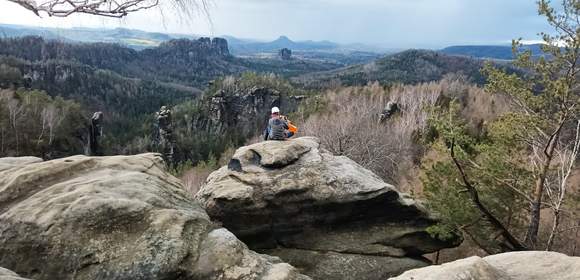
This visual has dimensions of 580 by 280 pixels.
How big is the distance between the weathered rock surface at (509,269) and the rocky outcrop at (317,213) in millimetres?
6869

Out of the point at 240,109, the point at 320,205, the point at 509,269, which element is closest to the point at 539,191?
the point at 320,205

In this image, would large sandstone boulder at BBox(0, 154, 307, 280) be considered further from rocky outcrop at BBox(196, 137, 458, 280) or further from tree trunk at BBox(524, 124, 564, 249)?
tree trunk at BBox(524, 124, 564, 249)

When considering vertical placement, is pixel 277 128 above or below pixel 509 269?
above

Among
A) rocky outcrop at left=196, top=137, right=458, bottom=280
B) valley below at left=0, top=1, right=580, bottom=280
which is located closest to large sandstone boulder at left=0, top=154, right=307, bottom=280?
valley below at left=0, top=1, right=580, bottom=280

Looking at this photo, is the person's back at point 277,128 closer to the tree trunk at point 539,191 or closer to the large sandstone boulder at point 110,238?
the large sandstone boulder at point 110,238

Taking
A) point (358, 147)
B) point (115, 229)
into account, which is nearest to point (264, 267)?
point (115, 229)

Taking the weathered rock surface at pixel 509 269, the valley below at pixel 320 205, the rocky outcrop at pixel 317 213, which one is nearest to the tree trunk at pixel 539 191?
the valley below at pixel 320 205

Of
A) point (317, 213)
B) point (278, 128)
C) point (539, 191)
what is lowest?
point (317, 213)

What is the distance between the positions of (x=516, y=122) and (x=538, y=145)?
121 centimetres

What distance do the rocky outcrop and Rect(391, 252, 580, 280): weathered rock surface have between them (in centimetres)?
687

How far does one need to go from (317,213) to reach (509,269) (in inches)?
322

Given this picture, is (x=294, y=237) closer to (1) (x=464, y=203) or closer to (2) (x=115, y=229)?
(1) (x=464, y=203)

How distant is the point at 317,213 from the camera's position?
15.5 metres

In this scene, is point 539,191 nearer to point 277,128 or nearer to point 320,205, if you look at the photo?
point 320,205
